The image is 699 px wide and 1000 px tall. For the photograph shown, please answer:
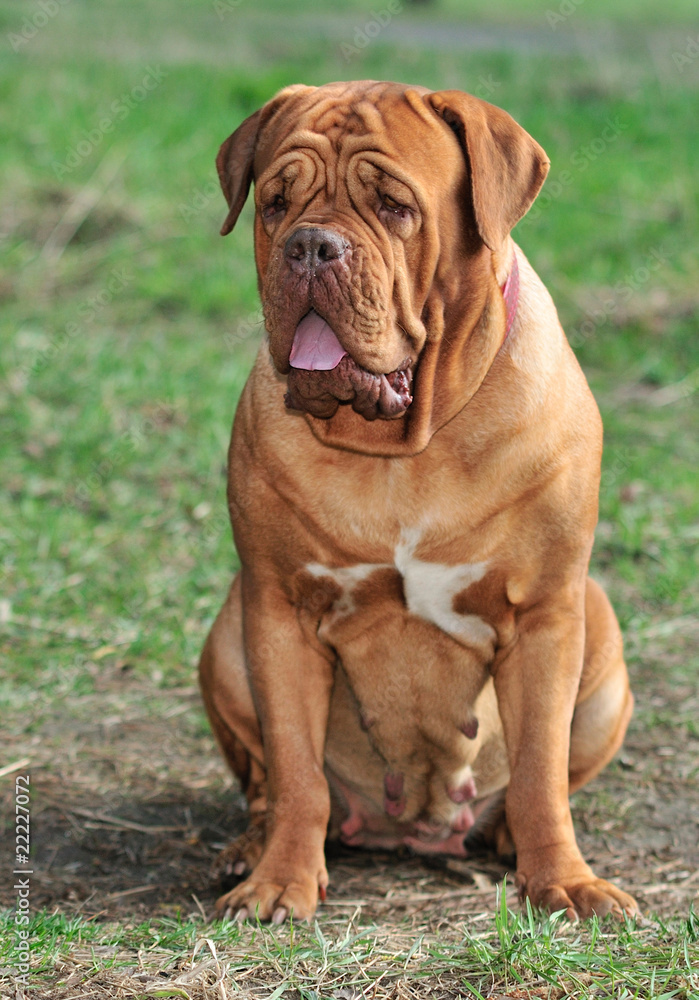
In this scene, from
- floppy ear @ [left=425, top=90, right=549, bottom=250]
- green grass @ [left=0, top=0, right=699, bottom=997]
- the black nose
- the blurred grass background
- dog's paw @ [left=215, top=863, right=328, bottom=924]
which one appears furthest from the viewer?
the blurred grass background

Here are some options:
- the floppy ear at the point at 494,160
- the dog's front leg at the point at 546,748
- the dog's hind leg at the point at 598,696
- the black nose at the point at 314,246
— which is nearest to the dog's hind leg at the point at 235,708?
the dog's front leg at the point at 546,748

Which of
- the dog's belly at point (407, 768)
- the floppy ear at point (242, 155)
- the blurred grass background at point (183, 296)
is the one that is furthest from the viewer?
the blurred grass background at point (183, 296)

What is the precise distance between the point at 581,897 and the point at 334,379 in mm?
1300

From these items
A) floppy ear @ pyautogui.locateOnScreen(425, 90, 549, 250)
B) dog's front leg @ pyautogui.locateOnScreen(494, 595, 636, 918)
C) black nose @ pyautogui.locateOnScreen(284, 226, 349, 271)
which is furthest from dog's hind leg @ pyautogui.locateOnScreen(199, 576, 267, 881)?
floppy ear @ pyautogui.locateOnScreen(425, 90, 549, 250)

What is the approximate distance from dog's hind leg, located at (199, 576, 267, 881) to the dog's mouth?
0.88 meters

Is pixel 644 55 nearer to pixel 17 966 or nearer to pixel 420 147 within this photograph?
pixel 420 147

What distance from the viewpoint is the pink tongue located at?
8.61 ft

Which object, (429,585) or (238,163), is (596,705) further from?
(238,163)

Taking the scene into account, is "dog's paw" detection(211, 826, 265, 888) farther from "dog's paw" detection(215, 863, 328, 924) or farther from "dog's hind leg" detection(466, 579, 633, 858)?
"dog's hind leg" detection(466, 579, 633, 858)

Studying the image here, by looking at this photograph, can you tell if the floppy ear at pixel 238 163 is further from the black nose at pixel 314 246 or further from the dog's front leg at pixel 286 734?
the dog's front leg at pixel 286 734

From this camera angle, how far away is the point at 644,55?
1080 cm

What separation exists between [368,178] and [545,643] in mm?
1136

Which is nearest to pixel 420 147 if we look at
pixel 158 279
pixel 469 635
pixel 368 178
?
pixel 368 178

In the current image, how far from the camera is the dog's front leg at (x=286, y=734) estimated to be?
9.71 ft
